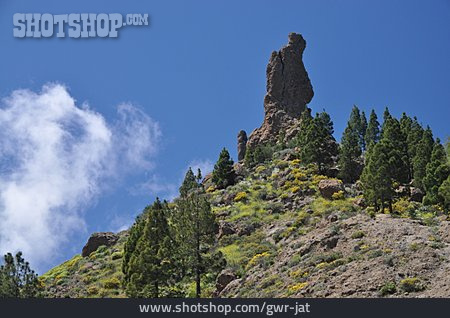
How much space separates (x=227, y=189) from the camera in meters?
79.2

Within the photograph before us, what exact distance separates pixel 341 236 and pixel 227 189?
39486mm

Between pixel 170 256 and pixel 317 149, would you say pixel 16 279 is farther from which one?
pixel 317 149

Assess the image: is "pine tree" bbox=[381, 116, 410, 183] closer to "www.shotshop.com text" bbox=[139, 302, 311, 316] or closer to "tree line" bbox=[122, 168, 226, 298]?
"tree line" bbox=[122, 168, 226, 298]

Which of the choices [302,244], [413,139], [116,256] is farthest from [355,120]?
[302,244]

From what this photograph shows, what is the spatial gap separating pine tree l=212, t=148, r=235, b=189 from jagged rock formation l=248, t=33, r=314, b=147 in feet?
73.8

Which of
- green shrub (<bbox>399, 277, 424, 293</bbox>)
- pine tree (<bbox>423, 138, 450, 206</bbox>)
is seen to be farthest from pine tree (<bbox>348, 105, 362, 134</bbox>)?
green shrub (<bbox>399, 277, 424, 293</bbox>)

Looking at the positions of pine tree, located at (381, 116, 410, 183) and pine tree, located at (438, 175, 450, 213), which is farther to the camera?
pine tree, located at (381, 116, 410, 183)

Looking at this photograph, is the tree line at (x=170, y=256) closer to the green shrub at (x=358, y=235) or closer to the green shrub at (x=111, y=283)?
the green shrub at (x=111, y=283)

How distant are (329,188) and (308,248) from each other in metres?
21.9

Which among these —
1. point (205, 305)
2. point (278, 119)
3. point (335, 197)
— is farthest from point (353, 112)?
point (205, 305)

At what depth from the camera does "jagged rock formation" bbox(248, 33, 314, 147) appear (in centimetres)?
10900

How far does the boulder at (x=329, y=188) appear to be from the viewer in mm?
62263

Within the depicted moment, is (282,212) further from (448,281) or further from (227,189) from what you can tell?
(448,281)

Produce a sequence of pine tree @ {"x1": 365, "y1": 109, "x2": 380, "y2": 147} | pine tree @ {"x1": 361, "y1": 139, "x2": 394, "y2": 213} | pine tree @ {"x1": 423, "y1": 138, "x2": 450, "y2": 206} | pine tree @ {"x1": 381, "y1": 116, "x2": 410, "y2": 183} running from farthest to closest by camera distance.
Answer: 1. pine tree @ {"x1": 365, "y1": 109, "x2": 380, "y2": 147}
2. pine tree @ {"x1": 381, "y1": 116, "x2": 410, "y2": 183}
3. pine tree @ {"x1": 423, "y1": 138, "x2": 450, "y2": 206}
4. pine tree @ {"x1": 361, "y1": 139, "x2": 394, "y2": 213}
